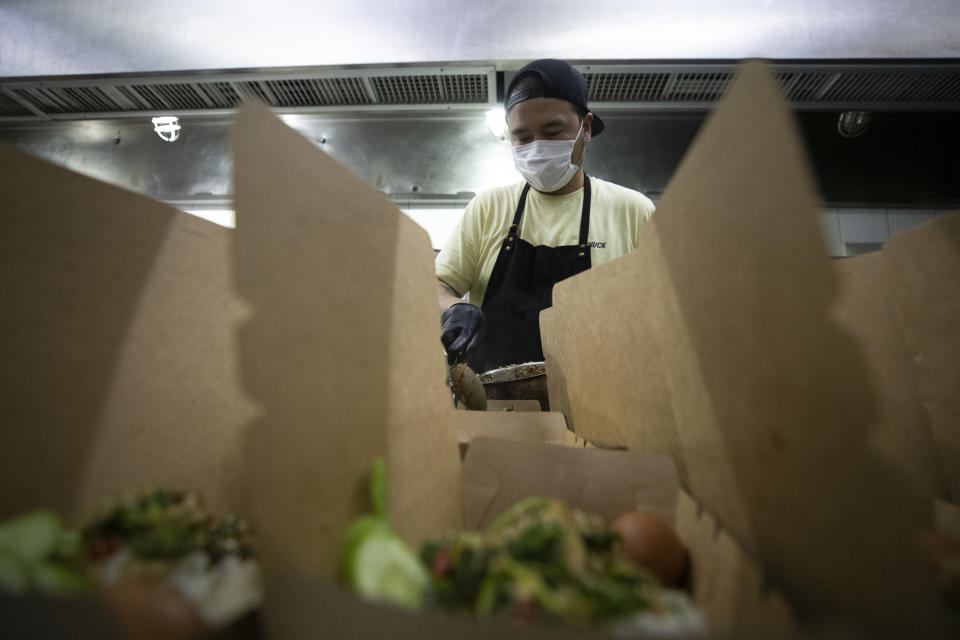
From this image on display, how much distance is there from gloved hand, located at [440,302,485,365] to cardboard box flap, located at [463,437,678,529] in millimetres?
608

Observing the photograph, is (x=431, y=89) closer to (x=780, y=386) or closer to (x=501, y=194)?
(x=501, y=194)

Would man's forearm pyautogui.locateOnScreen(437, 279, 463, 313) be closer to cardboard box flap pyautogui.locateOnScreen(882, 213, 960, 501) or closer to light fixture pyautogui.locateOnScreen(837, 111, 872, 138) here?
cardboard box flap pyautogui.locateOnScreen(882, 213, 960, 501)

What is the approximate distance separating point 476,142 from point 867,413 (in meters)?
2.57

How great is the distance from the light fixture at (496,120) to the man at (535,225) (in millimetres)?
747

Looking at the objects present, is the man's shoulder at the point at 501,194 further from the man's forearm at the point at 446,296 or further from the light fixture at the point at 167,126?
the light fixture at the point at 167,126

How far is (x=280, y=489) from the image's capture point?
1.15 feet

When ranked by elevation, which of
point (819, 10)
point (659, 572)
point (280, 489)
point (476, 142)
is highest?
point (819, 10)

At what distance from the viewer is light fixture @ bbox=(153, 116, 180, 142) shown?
8.30 feet

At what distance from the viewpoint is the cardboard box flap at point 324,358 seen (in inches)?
14.1

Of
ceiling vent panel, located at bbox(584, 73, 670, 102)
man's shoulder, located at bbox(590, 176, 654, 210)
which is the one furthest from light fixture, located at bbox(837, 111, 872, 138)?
man's shoulder, located at bbox(590, 176, 654, 210)

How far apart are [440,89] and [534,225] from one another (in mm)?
1055

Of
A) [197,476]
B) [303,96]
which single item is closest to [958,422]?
[197,476]

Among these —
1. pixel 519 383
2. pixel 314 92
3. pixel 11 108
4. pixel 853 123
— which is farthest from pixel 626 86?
pixel 11 108

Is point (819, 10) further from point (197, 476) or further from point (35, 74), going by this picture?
point (35, 74)
